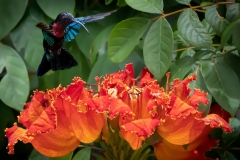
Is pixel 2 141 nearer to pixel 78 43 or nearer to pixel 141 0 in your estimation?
pixel 78 43

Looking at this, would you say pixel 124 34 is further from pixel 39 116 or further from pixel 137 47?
pixel 39 116

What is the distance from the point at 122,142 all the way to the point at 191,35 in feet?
0.66

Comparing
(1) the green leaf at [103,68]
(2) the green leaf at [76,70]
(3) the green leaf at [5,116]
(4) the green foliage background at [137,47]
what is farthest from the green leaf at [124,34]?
(3) the green leaf at [5,116]

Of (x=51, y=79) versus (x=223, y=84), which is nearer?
(x=223, y=84)

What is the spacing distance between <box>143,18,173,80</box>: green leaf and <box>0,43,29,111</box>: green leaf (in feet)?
0.88

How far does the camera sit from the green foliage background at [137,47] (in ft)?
1.97

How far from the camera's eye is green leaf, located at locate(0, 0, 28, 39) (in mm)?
792

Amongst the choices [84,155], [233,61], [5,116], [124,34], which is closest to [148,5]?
[124,34]

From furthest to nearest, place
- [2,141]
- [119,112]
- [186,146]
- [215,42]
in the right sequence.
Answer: [2,141], [215,42], [186,146], [119,112]

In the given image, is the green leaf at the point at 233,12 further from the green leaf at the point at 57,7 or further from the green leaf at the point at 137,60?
the green leaf at the point at 57,7

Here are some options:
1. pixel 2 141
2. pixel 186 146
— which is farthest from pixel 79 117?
pixel 2 141

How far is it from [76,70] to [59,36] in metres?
0.30

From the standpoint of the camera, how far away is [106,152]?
0.56 m

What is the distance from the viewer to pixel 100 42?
767 mm
